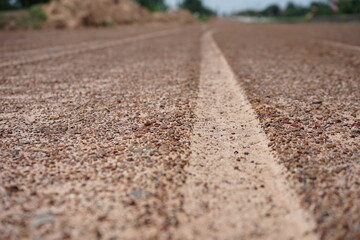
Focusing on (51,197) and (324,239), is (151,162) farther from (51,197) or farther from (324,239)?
(324,239)

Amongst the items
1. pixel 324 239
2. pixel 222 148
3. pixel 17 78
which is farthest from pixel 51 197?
pixel 17 78

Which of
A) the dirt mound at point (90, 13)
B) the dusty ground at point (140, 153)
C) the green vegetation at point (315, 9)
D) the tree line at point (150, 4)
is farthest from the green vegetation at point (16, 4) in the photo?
the green vegetation at point (315, 9)

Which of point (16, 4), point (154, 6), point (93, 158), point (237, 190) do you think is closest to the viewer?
point (237, 190)

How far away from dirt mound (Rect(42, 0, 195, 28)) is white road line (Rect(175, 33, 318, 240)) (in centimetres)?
1947

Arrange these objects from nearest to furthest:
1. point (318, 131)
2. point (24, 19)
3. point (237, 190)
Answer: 1. point (237, 190)
2. point (318, 131)
3. point (24, 19)

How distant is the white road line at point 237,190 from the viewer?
972 millimetres

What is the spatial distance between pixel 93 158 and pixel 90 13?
23341mm

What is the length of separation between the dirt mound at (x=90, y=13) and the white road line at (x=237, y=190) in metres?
19.5

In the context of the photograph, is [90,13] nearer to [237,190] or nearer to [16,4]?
[16,4]

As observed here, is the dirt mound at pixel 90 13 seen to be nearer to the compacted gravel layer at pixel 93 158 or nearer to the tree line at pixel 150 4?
the tree line at pixel 150 4

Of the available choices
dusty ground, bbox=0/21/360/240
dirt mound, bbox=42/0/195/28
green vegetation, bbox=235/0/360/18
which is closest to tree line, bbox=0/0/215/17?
dirt mound, bbox=42/0/195/28

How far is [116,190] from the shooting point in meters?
1.17

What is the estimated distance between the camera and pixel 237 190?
1185 millimetres

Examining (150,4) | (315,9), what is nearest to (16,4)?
(150,4)
